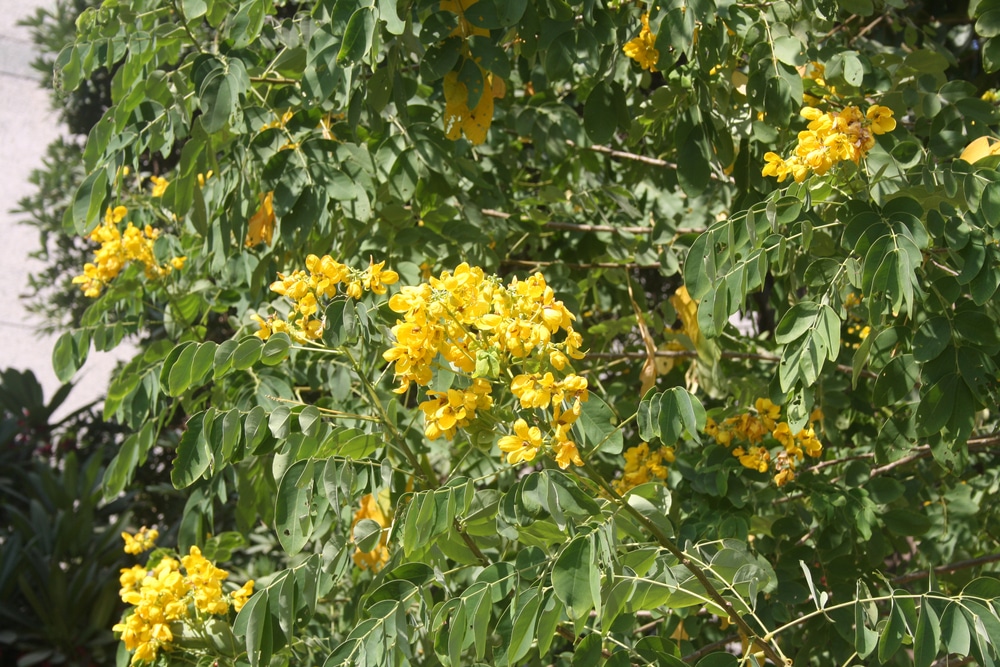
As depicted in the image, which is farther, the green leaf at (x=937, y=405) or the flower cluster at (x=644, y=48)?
the flower cluster at (x=644, y=48)

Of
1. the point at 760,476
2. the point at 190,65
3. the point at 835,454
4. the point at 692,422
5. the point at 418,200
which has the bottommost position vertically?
the point at 835,454

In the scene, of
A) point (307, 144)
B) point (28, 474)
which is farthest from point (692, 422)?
point (28, 474)

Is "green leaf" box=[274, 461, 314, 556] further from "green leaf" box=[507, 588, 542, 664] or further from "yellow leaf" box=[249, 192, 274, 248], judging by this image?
"yellow leaf" box=[249, 192, 274, 248]

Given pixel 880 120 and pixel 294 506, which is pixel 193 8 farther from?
pixel 880 120

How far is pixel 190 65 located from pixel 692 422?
97 centimetres

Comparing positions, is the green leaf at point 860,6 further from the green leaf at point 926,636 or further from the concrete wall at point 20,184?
the concrete wall at point 20,184

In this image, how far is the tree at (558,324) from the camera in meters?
1.08

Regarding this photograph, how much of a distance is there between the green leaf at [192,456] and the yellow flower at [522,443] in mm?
457

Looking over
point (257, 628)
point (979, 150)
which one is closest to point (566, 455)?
point (257, 628)

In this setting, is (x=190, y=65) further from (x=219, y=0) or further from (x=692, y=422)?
(x=692, y=422)

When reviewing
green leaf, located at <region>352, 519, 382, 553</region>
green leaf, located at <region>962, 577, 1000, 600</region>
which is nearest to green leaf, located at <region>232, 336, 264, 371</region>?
green leaf, located at <region>352, 519, 382, 553</region>

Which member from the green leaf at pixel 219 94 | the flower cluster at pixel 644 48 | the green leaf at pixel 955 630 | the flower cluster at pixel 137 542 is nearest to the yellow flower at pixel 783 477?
the green leaf at pixel 955 630

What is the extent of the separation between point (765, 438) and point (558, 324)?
674mm

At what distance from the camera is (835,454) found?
1.91m
